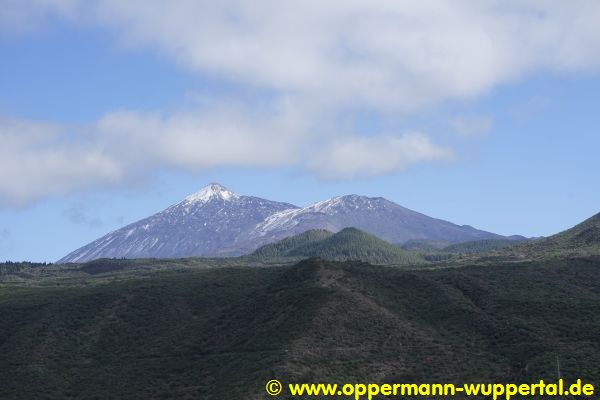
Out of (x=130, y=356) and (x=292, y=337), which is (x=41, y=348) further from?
(x=292, y=337)

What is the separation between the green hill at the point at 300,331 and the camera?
11612 cm

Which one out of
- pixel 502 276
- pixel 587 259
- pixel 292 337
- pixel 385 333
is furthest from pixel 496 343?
pixel 587 259

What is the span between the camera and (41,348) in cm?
14150

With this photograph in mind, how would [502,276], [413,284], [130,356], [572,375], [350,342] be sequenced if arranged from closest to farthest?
[572,375] < [350,342] < [130,356] < [413,284] < [502,276]

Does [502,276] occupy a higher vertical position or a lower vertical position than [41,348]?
higher

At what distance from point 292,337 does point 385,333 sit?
14013mm

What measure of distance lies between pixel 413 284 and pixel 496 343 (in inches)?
1255

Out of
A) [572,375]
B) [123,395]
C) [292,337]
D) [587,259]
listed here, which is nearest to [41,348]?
[123,395]

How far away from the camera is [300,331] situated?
127 m

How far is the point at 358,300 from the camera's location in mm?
140125

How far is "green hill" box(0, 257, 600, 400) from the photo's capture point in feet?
381

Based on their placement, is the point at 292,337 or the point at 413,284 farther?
the point at 413,284

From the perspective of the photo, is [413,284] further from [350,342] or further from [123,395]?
[123,395]

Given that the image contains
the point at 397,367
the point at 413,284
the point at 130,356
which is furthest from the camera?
the point at 413,284
